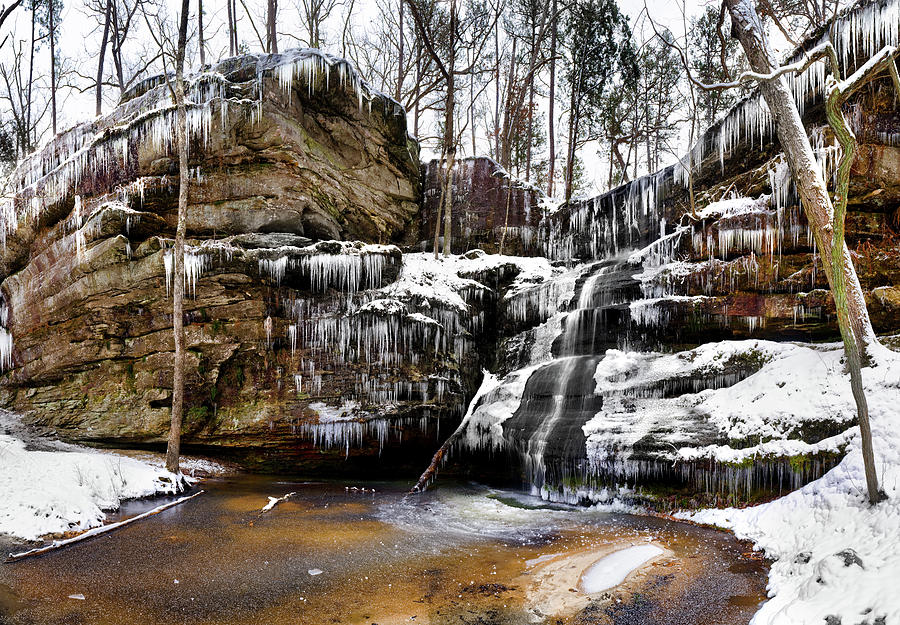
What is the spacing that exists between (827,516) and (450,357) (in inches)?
342

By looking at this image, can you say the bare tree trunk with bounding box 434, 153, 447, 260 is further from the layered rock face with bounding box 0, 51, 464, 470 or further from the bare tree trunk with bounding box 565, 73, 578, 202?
the bare tree trunk with bounding box 565, 73, 578, 202

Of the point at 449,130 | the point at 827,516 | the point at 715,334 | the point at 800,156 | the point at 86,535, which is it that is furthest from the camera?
the point at 449,130

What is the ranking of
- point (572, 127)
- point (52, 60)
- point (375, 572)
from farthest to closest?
point (52, 60)
point (572, 127)
point (375, 572)

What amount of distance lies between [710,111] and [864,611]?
20.7 m

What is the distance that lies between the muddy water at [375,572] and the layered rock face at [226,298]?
456 cm

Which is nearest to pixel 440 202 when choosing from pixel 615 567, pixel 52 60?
pixel 615 567

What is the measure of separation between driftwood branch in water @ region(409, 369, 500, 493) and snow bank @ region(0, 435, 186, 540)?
4.80 m

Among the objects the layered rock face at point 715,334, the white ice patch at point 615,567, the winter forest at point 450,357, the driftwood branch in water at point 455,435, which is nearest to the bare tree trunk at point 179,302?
the winter forest at point 450,357

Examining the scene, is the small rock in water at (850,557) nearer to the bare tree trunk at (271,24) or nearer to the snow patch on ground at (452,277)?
the snow patch on ground at (452,277)

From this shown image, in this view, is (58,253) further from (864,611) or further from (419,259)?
(864,611)

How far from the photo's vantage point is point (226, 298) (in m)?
12.4

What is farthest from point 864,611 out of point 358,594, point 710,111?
point 710,111

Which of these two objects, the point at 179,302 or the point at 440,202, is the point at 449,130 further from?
the point at 179,302

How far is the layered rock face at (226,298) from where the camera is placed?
1234 cm
